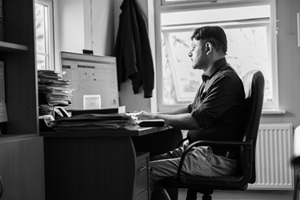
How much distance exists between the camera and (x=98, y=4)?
4.09 m

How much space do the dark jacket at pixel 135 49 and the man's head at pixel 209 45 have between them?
4.64ft

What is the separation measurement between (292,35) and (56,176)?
2.74 m

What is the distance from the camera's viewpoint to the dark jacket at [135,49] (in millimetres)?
4172

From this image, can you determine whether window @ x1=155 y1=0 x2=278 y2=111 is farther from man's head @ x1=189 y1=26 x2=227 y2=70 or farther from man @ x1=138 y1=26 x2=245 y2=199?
man @ x1=138 y1=26 x2=245 y2=199

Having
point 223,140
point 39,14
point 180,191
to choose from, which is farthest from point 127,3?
point 223,140

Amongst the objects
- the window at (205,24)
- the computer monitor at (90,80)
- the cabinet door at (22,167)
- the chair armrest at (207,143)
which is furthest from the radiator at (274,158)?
the cabinet door at (22,167)

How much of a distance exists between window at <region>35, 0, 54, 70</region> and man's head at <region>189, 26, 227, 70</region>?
142cm

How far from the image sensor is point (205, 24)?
4.43 m

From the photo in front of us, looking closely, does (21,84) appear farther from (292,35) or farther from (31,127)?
(292,35)

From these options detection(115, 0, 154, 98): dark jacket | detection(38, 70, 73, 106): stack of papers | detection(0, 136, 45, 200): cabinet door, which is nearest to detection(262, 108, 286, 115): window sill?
detection(115, 0, 154, 98): dark jacket

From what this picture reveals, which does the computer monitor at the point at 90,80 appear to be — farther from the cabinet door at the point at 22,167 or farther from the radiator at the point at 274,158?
the radiator at the point at 274,158

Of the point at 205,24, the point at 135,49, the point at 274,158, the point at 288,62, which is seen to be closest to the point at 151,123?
the point at 135,49

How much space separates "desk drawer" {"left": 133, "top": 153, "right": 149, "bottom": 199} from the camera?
2.12 metres

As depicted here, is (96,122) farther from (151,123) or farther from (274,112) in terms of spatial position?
(274,112)
